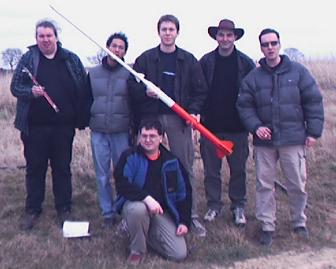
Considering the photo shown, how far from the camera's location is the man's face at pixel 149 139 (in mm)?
5312

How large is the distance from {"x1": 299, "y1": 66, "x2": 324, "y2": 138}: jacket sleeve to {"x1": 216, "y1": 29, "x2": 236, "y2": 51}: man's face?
82 cm

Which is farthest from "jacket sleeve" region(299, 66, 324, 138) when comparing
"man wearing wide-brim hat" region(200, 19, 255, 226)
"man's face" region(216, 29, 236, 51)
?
"man's face" region(216, 29, 236, 51)

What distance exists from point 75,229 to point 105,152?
0.83m

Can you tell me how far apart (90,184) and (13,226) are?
4.74ft

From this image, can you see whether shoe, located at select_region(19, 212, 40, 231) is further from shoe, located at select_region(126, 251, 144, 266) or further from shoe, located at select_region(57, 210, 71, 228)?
shoe, located at select_region(126, 251, 144, 266)

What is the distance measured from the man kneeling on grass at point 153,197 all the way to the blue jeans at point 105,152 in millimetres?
596

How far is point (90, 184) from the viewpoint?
7.46m

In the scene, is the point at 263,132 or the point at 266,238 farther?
the point at 266,238

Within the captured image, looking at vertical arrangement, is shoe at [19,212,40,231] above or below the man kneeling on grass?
below

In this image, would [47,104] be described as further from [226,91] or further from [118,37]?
[226,91]

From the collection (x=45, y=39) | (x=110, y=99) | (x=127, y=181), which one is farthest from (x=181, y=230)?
(x=45, y=39)

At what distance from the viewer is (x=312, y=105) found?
5.62m

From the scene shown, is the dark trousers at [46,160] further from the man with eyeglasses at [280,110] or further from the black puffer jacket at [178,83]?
the man with eyeglasses at [280,110]

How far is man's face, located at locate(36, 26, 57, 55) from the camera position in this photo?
5.74 m
